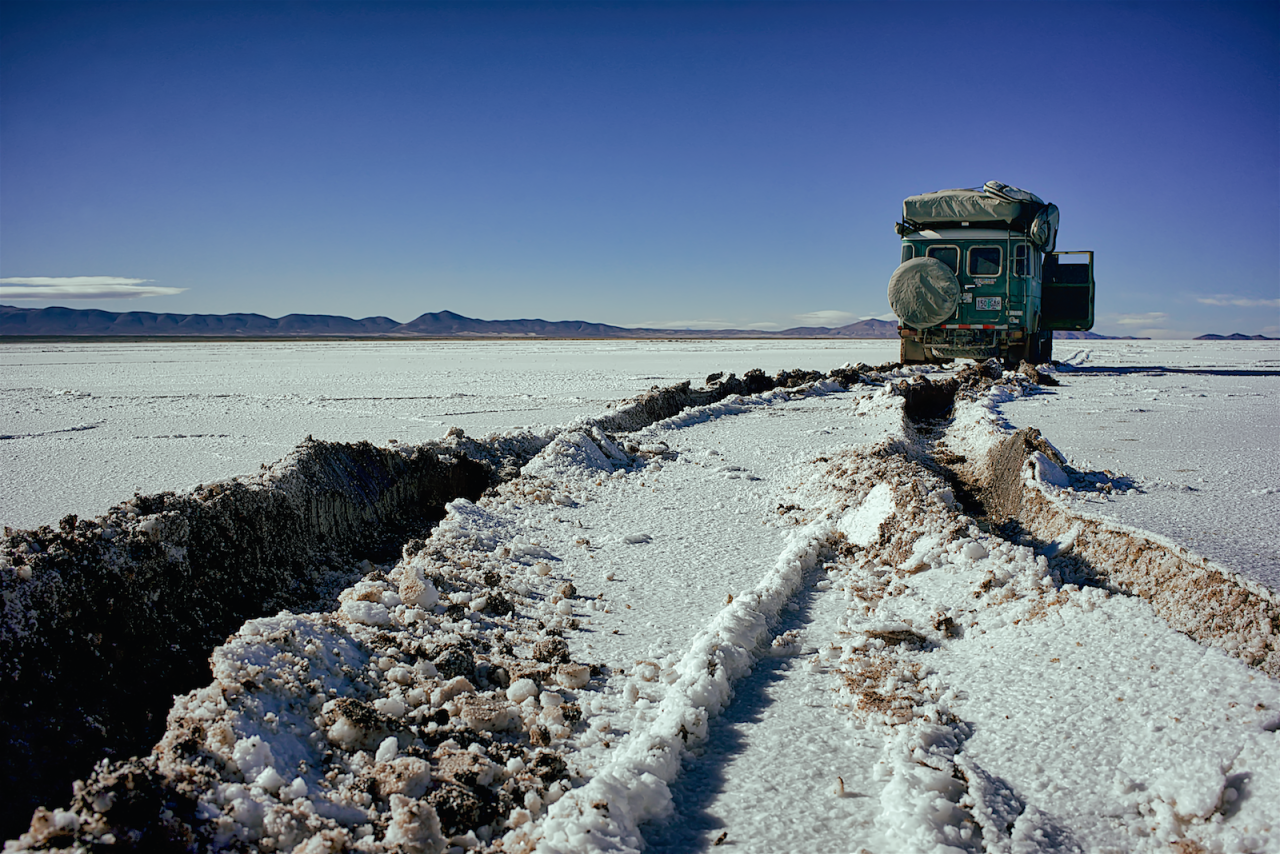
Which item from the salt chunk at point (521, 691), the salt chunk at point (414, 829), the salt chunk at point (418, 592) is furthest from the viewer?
the salt chunk at point (418, 592)

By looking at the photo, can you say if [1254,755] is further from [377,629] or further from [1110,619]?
[377,629]

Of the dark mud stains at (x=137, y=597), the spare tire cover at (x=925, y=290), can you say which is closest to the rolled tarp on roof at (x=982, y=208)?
the spare tire cover at (x=925, y=290)

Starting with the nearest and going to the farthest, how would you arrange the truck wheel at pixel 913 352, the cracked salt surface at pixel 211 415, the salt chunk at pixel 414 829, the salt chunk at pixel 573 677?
the salt chunk at pixel 414 829
the salt chunk at pixel 573 677
the cracked salt surface at pixel 211 415
the truck wheel at pixel 913 352

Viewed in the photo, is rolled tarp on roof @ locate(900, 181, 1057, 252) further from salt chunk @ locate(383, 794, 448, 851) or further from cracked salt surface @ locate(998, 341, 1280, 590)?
salt chunk @ locate(383, 794, 448, 851)

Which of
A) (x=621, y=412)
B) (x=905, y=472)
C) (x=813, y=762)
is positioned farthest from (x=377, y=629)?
(x=621, y=412)

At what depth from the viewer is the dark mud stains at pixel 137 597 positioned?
7.35 feet

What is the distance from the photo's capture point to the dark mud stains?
2.24 m

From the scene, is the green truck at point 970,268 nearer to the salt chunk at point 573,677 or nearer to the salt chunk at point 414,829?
the salt chunk at point 573,677

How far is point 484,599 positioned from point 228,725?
1.21m

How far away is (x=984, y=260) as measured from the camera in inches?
547

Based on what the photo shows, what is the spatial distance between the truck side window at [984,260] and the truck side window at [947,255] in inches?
8.6

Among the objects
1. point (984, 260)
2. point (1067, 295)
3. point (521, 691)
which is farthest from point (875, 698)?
point (1067, 295)

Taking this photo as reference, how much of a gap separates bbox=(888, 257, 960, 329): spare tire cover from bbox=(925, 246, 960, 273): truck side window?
308 mm

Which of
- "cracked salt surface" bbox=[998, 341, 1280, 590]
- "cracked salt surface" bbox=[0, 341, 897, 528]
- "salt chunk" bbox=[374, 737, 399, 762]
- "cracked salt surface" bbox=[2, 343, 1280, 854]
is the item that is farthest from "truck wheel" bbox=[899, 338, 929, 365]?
"salt chunk" bbox=[374, 737, 399, 762]
